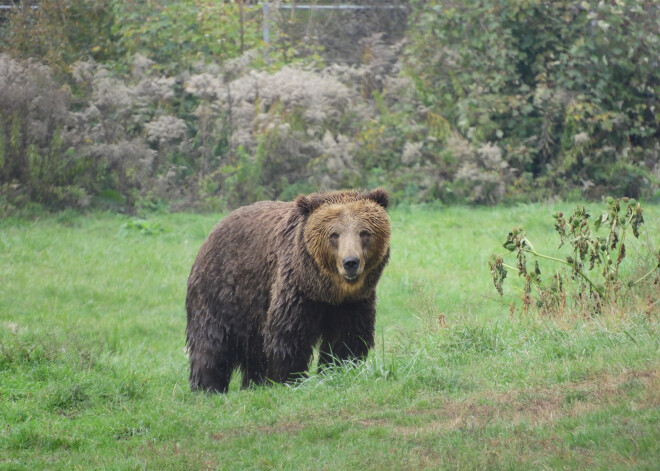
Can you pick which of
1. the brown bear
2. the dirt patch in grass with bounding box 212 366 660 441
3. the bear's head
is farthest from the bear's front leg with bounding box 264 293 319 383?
the dirt patch in grass with bounding box 212 366 660 441

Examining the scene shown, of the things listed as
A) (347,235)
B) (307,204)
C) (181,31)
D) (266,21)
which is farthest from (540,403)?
(266,21)

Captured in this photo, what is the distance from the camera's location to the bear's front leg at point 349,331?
7.60 m

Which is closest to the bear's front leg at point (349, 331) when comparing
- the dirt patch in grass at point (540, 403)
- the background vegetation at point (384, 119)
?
the dirt patch in grass at point (540, 403)

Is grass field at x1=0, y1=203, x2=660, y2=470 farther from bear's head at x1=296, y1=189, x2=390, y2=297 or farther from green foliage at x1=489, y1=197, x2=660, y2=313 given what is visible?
bear's head at x1=296, y1=189, x2=390, y2=297

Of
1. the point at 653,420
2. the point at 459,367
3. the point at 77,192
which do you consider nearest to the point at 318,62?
the point at 77,192

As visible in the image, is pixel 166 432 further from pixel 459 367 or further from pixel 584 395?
pixel 584 395

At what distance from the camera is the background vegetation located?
17.3m

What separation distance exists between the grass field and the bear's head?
2.33ft

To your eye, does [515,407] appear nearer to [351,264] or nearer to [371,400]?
[371,400]

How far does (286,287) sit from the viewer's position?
757 cm

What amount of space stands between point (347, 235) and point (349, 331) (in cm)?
88

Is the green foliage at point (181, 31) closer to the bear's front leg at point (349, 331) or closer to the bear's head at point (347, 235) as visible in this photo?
the bear's head at point (347, 235)

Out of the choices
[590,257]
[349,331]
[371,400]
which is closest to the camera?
[371,400]

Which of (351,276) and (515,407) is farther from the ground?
(351,276)
